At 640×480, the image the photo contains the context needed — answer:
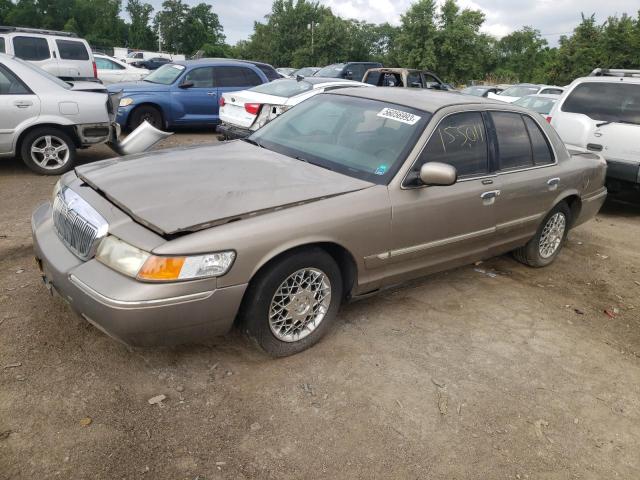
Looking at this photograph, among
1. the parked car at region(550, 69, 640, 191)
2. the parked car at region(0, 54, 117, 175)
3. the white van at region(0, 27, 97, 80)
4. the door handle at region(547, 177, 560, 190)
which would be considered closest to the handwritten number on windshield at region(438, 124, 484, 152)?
the door handle at region(547, 177, 560, 190)

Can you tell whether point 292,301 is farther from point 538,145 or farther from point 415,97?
point 538,145

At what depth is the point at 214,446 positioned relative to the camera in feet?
8.50

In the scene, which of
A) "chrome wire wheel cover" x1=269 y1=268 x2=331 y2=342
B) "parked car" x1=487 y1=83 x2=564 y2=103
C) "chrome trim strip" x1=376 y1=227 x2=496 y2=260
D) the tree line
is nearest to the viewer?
"chrome wire wheel cover" x1=269 y1=268 x2=331 y2=342

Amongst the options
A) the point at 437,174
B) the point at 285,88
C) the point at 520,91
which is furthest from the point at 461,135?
the point at 520,91

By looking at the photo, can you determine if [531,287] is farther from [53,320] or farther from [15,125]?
[15,125]

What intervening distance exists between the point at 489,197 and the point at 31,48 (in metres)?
11.6

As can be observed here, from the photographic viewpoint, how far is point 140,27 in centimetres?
7894

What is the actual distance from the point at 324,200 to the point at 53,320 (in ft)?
6.37

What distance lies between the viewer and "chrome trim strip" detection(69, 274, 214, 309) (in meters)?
2.59

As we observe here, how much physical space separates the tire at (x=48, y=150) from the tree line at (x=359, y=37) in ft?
89.0

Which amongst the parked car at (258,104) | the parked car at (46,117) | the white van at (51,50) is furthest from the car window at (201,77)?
the parked car at (46,117)

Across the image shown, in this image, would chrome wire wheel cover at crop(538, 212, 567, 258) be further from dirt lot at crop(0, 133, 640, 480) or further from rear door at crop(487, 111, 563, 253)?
dirt lot at crop(0, 133, 640, 480)

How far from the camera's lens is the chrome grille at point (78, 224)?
9.33 feet

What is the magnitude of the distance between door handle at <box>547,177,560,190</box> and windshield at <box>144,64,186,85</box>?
321 inches
